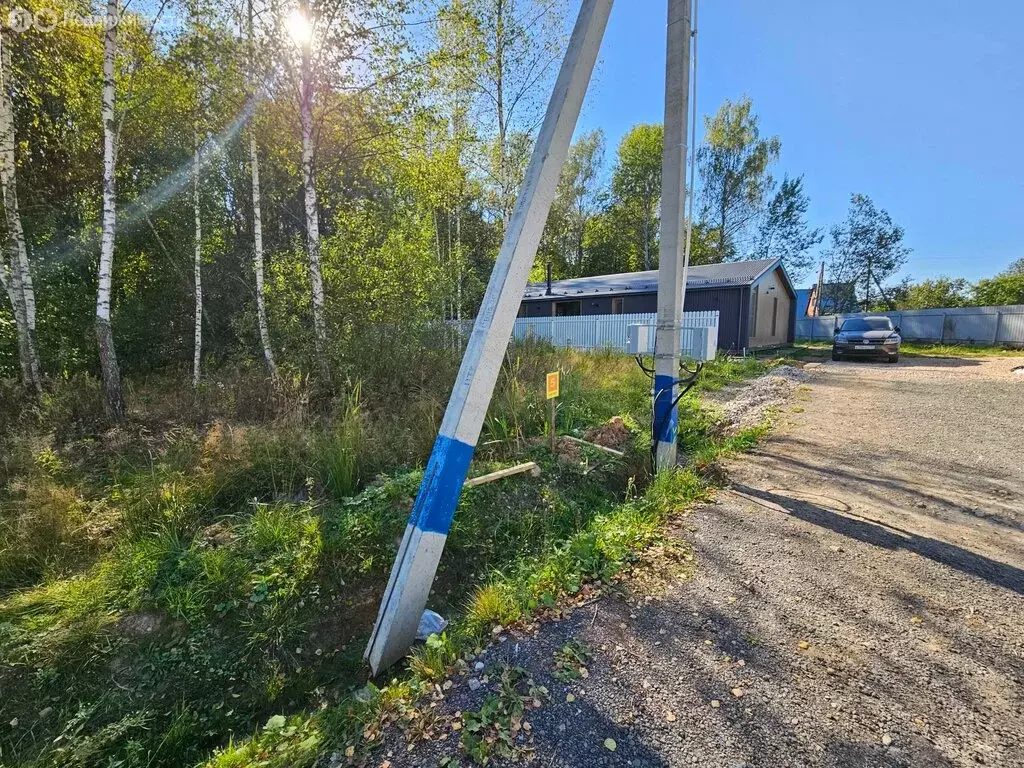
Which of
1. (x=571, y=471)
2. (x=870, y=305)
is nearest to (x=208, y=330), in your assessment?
(x=571, y=471)

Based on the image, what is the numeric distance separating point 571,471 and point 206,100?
894 cm

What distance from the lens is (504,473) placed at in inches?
142

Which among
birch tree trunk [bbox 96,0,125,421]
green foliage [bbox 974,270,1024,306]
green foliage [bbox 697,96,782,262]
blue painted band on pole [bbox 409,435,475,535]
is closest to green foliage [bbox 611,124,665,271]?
green foliage [bbox 697,96,782,262]

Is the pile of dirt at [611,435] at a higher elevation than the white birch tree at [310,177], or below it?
below

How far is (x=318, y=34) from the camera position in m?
6.31

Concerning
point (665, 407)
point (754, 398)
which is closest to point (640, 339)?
point (665, 407)

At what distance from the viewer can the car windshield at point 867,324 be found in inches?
522

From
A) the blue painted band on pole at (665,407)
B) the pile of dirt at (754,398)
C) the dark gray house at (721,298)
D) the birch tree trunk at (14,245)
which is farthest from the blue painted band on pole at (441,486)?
the dark gray house at (721,298)

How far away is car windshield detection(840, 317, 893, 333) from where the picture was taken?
13250 millimetres

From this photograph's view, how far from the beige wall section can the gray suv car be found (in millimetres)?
2683

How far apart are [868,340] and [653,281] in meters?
7.05

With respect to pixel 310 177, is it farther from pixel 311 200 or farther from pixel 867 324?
pixel 867 324

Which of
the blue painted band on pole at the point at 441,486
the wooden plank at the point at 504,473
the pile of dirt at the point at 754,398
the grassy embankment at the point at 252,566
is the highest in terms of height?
the blue painted band on pole at the point at 441,486

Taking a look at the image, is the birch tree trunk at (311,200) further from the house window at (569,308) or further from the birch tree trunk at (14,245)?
the house window at (569,308)
